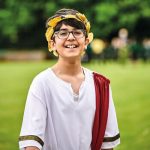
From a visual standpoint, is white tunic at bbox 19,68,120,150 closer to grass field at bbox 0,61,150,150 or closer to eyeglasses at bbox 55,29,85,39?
eyeglasses at bbox 55,29,85,39

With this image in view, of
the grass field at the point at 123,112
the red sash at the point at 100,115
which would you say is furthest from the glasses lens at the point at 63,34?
the grass field at the point at 123,112

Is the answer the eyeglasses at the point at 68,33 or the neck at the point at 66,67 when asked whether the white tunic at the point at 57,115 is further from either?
the eyeglasses at the point at 68,33

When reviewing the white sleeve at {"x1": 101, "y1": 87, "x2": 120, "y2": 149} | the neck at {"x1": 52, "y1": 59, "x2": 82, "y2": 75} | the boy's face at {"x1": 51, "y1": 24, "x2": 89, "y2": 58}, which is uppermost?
the boy's face at {"x1": 51, "y1": 24, "x2": 89, "y2": 58}

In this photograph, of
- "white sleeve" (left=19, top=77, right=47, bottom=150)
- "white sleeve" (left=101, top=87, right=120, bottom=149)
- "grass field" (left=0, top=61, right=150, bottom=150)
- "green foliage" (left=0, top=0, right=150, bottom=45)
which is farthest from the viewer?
"green foliage" (left=0, top=0, right=150, bottom=45)

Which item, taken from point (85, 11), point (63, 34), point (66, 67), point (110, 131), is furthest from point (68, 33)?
point (85, 11)

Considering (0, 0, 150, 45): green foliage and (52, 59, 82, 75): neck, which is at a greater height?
(52, 59, 82, 75): neck

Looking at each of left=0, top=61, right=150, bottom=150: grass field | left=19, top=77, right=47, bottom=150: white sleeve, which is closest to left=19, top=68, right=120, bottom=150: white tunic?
left=19, top=77, right=47, bottom=150: white sleeve

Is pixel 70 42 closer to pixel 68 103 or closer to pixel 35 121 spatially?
pixel 68 103

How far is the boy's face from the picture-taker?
4488 millimetres

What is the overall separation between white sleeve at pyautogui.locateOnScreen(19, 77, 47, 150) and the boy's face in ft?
1.08

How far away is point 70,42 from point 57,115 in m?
0.50

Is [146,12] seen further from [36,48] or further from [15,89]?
[15,89]

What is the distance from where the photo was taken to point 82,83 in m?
4.57

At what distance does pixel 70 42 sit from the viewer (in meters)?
4.51
